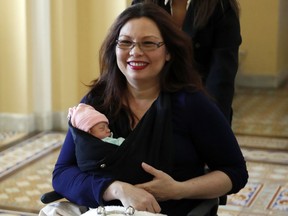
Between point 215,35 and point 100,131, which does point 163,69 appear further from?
point 215,35

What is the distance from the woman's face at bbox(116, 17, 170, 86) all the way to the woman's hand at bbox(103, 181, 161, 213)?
366mm

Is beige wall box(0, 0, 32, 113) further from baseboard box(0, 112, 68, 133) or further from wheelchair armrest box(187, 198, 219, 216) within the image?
wheelchair armrest box(187, 198, 219, 216)

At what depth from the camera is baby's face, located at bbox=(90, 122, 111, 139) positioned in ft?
5.96

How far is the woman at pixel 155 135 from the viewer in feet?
5.83

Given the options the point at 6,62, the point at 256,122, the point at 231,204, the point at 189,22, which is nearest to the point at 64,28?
the point at 6,62

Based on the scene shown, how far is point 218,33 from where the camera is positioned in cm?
238

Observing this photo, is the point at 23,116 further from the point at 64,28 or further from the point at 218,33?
the point at 218,33

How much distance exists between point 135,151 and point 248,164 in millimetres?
2755

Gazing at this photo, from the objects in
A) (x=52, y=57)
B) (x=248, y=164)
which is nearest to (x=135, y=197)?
(x=248, y=164)

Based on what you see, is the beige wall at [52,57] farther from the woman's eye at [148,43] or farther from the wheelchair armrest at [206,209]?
the wheelchair armrest at [206,209]

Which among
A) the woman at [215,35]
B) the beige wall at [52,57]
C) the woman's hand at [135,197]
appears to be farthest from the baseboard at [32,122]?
the woman's hand at [135,197]

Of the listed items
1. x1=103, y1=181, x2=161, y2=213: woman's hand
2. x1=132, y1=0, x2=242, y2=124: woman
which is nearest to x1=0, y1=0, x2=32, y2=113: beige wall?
x1=132, y1=0, x2=242, y2=124: woman

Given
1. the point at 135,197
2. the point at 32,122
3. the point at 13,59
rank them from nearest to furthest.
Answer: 1. the point at 135,197
2. the point at 13,59
3. the point at 32,122

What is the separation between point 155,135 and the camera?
70.5 inches
